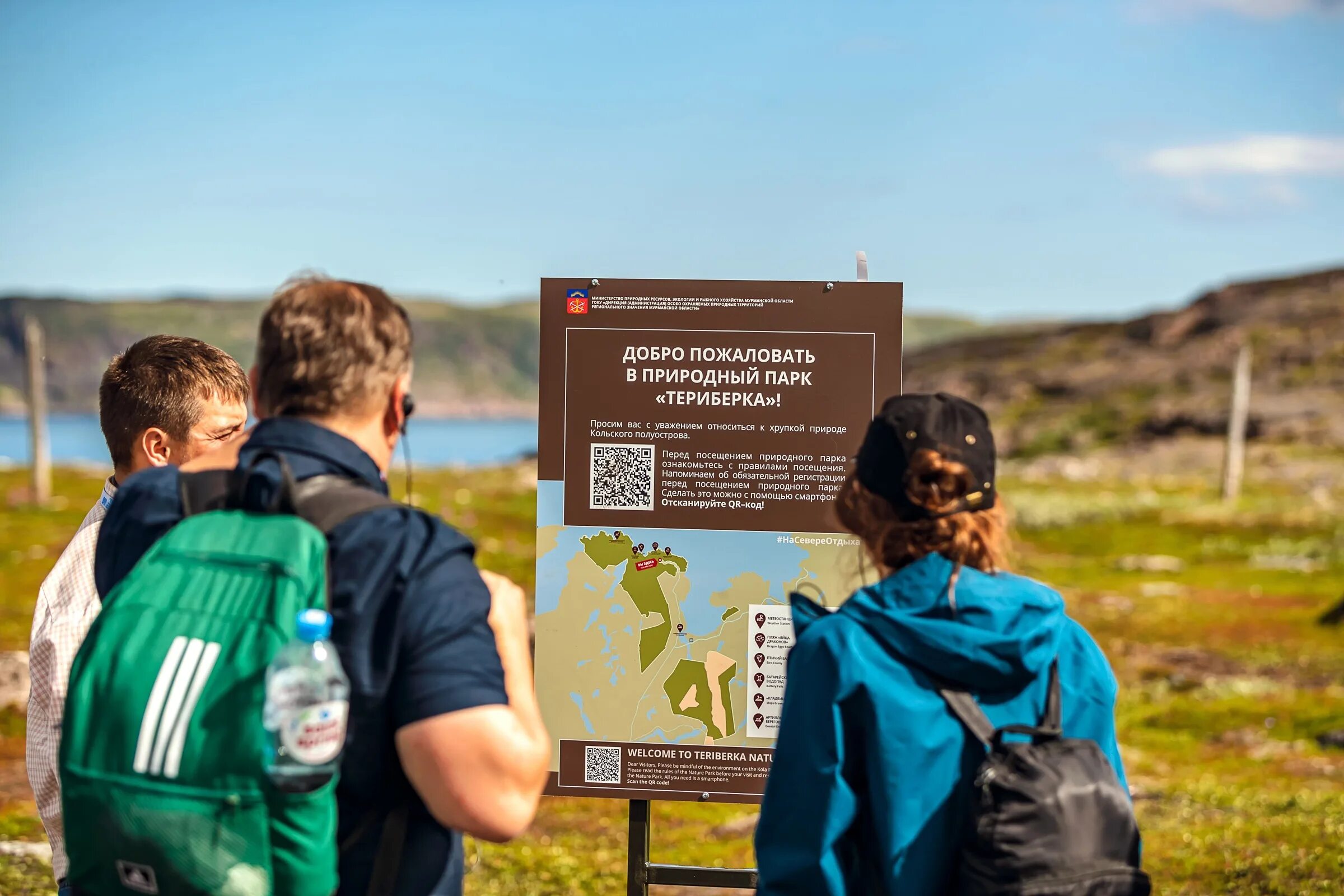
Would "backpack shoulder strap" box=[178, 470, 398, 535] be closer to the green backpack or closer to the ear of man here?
the green backpack

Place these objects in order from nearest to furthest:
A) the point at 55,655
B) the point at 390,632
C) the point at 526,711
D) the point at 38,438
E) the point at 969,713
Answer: the point at 390,632 → the point at 526,711 → the point at 969,713 → the point at 55,655 → the point at 38,438

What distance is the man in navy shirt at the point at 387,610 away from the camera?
8.25 feet

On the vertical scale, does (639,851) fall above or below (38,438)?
below

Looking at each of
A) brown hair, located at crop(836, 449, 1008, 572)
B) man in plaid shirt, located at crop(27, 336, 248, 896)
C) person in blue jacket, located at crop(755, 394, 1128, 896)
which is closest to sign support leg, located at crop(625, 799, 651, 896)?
man in plaid shirt, located at crop(27, 336, 248, 896)

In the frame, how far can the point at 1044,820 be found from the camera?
2660mm

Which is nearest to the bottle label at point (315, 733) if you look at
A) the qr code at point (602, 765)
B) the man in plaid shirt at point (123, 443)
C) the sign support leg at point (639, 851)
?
the man in plaid shirt at point (123, 443)

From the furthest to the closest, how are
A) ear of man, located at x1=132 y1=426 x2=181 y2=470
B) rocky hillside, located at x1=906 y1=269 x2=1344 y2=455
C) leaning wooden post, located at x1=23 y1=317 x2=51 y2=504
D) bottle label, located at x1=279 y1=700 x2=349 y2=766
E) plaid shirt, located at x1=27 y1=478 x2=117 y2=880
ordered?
rocky hillside, located at x1=906 y1=269 x2=1344 y2=455 < leaning wooden post, located at x1=23 y1=317 x2=51 y2=504 < ear of man, located at x1=132 y1=426 x2=181 y2=470 < plaid shirt, located at x1=27 y1=478 x2=117 y2=880 < bottle label, located at x1=279 y1=700 x2=349 y2=766

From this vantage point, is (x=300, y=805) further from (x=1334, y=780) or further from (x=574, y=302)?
(x=1334, y=780)

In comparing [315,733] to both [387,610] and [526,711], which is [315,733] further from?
[526,711]

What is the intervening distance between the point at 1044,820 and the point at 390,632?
146 cm

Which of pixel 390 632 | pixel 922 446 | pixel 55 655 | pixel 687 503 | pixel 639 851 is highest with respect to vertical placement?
pixel 922 446

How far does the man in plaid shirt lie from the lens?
12.0 feet

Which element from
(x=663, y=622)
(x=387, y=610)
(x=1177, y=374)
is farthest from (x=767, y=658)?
(x=1177, y=374)

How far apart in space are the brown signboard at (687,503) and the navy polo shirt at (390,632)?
2.38m
